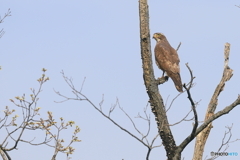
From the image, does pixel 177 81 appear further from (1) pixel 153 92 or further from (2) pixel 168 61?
(1) pixel 153 92

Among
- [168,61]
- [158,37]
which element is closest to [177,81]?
[168,61]

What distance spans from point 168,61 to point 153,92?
2.02 m

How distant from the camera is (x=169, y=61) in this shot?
700 centimetres

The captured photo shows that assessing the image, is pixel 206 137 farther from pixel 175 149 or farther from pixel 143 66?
pixel 143 66

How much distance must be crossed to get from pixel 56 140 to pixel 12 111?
916 millimetres

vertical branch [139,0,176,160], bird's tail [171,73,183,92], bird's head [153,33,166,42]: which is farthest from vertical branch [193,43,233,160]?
bird's head [153,33,166,42]

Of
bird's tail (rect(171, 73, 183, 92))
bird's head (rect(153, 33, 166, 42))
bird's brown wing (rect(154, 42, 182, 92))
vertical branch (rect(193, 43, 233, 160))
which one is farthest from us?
bird's head (rect(153, 33, 166, 42))

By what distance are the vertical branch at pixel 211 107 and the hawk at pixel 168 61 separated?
71 cm

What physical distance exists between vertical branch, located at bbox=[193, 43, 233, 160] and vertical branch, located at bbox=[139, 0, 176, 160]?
4.72ft

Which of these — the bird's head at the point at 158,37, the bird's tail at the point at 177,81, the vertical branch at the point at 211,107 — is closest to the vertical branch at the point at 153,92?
the bird's tail at the point at 177,81

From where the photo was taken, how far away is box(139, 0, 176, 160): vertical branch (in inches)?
200

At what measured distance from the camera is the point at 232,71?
6.78m

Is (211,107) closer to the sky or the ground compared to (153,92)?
closer to the sky

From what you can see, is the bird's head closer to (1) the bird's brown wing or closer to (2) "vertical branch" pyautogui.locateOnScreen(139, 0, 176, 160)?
(1) the bird's brown wing
